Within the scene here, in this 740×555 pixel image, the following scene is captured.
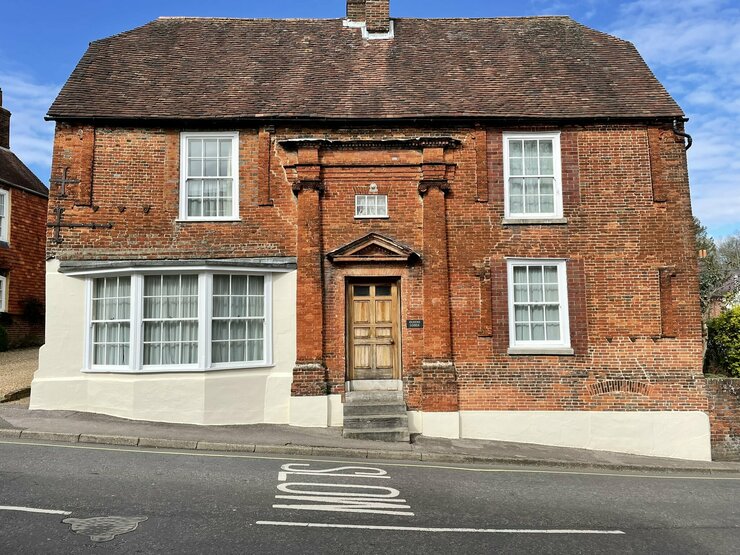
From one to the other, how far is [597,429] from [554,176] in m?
5.39

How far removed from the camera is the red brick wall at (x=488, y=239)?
37.9ft

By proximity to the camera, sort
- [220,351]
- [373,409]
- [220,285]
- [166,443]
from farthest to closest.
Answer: [220,285] < [220,351] < [373,409] < [166,443]

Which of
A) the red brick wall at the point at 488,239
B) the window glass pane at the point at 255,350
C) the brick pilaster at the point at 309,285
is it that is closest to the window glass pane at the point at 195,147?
the red brick wall at the point at 488,239

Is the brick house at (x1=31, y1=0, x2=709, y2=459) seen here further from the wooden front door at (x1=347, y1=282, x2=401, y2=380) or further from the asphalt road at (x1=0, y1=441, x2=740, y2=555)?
the asphalt road at (x1=0, y1=441, x2=740, y2=555)

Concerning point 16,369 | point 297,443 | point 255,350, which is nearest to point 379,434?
point 297,443

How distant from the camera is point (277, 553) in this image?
201 inches

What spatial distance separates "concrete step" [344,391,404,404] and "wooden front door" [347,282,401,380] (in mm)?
359

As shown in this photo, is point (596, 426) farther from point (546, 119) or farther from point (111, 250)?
point (111, 250)

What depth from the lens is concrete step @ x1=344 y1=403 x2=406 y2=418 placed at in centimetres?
1108

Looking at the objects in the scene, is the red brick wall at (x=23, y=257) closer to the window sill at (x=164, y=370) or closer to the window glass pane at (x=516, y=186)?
the window sill at (x=164, y=370)

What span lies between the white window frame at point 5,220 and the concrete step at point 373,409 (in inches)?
589

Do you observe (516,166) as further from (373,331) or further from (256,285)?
(256,285)

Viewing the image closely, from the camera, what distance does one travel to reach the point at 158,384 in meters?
11.2

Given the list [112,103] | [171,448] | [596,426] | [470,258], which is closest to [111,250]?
[112,103]
